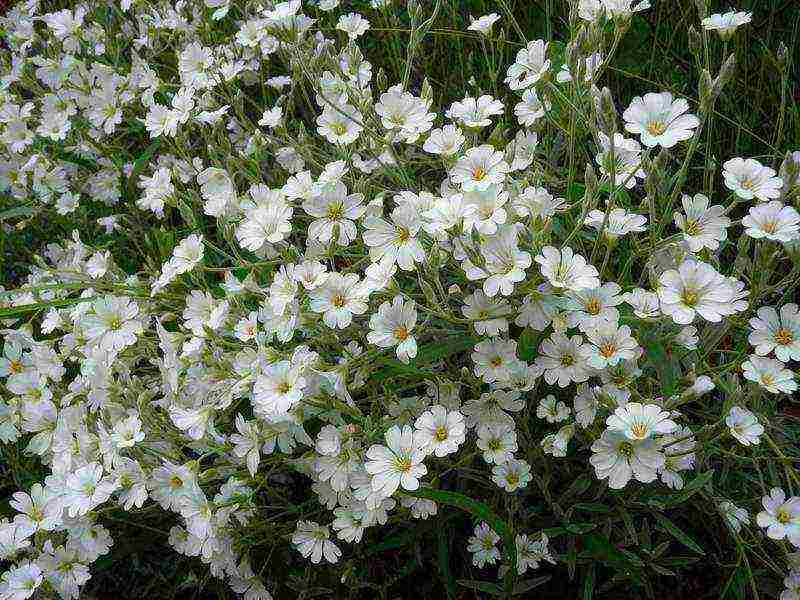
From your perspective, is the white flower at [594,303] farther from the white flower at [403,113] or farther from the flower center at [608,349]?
the white flower at [403,113]

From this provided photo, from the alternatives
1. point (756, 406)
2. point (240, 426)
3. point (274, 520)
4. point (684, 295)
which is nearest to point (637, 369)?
point (684, 295)

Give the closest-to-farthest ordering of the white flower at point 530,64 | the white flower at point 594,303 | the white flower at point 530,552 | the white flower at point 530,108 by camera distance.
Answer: the white flower at point 594,303
the white flower at point 530,552
the white flower at point 530,64
the white flower at point 530,108

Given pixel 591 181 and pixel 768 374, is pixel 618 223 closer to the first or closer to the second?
pixel 591 181

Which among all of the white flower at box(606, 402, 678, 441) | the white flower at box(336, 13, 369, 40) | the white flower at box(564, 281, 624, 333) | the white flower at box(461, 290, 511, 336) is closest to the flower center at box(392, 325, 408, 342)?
the white flower at box(461, 290, 511, 336)

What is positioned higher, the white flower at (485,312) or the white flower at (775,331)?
the white flower at (485,312)

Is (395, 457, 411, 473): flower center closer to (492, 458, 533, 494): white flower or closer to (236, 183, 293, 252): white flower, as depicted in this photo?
(492, 458, 533, 494): white flower

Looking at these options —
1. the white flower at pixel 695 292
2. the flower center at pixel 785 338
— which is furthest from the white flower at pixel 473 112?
the flower center at pixel 785 338
